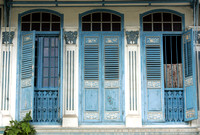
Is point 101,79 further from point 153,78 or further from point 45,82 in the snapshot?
point 45,82

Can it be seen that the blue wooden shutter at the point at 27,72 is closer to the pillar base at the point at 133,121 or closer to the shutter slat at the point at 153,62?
the pillar base at the point at 133,121

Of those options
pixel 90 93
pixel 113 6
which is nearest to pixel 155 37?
pixel 113 6

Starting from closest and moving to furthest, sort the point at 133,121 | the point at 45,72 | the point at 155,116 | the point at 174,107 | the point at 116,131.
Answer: the point at 116,131
the point at 133,121
the point at 155,116
the point at 174,107
the point at 45,72

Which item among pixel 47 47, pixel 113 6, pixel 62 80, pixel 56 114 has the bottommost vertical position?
pixel 56 114

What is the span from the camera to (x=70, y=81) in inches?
541

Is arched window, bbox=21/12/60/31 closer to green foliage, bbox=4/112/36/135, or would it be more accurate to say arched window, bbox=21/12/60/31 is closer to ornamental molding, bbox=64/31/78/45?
ornamental molding, bbox=64/31/78/45

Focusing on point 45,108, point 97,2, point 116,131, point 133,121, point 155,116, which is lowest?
point 116,131

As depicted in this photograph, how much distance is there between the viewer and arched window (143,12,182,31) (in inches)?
557

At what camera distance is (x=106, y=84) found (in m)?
13.8

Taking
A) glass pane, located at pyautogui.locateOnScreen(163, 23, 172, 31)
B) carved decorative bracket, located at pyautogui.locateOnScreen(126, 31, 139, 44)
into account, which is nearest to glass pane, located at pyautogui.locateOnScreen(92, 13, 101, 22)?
carved decorative bracket, located at pyautogui.locateOnScreen(126, 31, 139, 44)

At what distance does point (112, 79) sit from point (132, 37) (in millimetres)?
1287

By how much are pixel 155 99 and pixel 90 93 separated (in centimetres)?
177

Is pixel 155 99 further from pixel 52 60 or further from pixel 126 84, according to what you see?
pixel 52 60

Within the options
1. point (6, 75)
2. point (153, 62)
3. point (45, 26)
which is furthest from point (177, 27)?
point (6, 75)
